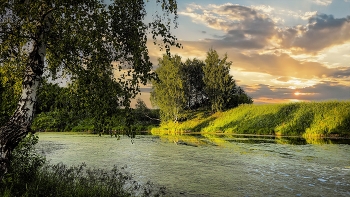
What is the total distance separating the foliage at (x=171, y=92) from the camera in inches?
2687

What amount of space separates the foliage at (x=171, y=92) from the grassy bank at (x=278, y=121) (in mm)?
2805

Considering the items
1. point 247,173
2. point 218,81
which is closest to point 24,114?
point 247,173

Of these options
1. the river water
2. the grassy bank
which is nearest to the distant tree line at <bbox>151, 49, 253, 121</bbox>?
the grassy bank

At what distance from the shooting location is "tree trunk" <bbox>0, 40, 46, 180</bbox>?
8.34 m

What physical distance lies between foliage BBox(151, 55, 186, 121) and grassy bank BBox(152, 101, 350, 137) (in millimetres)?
2805

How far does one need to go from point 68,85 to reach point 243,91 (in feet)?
281

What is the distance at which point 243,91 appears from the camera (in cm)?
9200

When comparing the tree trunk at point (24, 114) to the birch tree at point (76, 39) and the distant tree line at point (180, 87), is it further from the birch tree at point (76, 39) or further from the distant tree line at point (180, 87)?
the distant tree line at point (180, 87)

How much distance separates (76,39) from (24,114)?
2.57 metres

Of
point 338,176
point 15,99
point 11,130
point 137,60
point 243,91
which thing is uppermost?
point 243,91

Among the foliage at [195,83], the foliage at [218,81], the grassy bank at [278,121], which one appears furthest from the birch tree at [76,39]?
the foliage at [195,83]

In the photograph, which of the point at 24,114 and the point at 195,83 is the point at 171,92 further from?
the point at 24,114

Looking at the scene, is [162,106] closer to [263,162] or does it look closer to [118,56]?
[263,162]

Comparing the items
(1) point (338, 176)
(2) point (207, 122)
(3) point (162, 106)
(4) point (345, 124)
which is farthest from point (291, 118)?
(1) point (338, 176)
